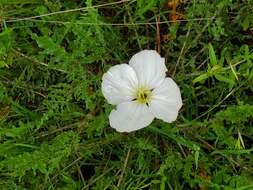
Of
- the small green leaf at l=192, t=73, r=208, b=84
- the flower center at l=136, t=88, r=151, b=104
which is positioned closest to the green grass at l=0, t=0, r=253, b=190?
the small green leaf at l=192, t=73, r=208, b=84

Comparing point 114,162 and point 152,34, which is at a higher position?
point 152,34

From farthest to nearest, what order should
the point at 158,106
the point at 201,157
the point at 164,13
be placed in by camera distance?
1. the point at 164,13
2. the point at 201,157
3. the point at 158,106

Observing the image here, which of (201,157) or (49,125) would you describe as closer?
(201,157)

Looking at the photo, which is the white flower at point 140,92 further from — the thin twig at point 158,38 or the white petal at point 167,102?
the thin twig at point 158,38

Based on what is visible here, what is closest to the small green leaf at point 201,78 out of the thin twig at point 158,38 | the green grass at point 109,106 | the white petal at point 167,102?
the green grass at point 109,106

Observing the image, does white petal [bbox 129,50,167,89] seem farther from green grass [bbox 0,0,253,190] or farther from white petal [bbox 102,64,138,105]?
green grass [bbox 0,0,253,190]

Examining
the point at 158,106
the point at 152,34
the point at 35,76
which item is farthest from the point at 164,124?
the point at 35,76

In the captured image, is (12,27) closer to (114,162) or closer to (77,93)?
(77,93)

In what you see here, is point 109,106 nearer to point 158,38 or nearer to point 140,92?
point 140,92

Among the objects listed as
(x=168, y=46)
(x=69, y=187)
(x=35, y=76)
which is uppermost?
(x=168, y=46)
